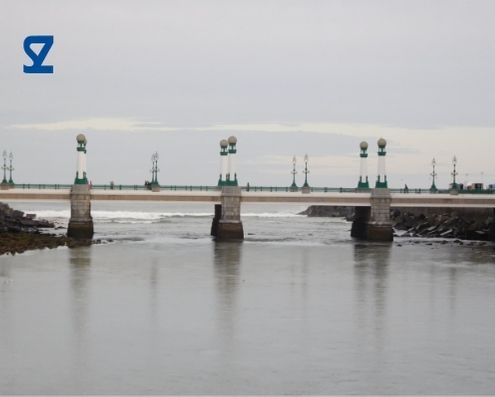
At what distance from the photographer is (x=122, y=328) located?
32000 mm

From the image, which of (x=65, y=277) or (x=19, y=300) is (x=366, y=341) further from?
(x=65, y=277)

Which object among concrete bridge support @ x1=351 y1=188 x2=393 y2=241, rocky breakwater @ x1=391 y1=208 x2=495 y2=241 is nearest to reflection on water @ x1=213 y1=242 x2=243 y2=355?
concrete bridge support @ x1=351 y1=188 x2=393 y2=241

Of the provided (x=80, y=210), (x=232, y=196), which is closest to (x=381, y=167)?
(x=232, y=196)

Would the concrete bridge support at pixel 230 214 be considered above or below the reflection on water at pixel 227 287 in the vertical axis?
above

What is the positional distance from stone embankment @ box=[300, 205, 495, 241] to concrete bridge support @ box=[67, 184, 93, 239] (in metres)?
34.8

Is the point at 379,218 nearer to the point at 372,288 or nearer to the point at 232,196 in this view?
the point at 232,196

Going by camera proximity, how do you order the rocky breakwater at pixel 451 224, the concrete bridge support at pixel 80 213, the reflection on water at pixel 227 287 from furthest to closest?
the rocky breakwater at pixel 451 224, the concrete bridge support at pixel 80 213, the reflection on water at pixel 227 287

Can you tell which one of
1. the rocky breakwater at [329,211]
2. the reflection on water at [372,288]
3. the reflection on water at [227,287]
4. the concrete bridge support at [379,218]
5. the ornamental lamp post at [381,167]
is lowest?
the rocky breakwater at [329,211]

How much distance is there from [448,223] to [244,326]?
71.1m

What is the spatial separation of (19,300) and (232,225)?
42.8 metres

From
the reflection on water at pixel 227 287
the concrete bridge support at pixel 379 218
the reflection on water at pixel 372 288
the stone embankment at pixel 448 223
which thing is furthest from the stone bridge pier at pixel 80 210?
the stone embankment at pixel 448 223

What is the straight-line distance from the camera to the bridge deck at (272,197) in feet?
265

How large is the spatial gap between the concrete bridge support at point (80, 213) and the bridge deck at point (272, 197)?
48.8 inches

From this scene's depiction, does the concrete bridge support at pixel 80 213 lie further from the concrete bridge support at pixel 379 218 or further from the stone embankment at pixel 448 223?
the stone embankment at pixel 448 223
